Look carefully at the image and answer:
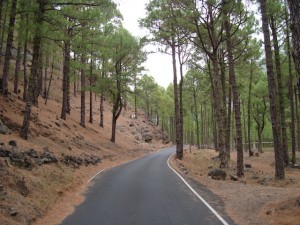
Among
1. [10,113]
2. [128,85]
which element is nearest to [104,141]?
[128,85]

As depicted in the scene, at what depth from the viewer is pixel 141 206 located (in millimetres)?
11938

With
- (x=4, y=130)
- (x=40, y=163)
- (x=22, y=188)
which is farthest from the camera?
(x=4, y=130)

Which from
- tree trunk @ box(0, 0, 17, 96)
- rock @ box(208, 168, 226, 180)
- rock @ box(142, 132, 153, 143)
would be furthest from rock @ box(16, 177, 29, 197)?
rock @ box(142, 132, 153, 143)

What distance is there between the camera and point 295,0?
345 inches

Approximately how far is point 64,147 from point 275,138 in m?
14.2

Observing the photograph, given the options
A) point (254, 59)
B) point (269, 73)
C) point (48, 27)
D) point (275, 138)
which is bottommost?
point (275, 138)

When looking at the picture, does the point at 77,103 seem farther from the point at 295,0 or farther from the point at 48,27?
the point at 295,0

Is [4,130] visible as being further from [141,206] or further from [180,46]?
[180,46]

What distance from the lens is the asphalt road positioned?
9.88 meters

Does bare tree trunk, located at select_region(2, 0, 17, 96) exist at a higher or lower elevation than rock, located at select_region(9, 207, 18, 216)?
higher

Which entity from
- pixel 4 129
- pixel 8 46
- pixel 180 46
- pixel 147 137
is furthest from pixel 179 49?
pixel 147 137

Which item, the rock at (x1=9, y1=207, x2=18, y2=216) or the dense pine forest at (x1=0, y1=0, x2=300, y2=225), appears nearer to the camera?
the rock at (x1=9, y1=207, x2=18, y2=216)

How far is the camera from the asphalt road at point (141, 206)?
9875mm

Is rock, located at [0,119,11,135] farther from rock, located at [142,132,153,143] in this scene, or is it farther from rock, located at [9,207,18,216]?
rock, located at [142,132,153,143]
